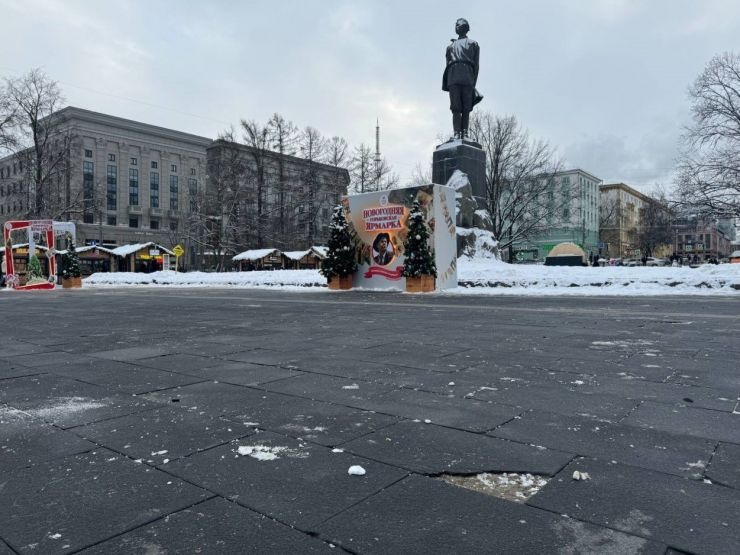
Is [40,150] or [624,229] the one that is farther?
[624,229]

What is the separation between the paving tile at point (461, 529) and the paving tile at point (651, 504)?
0.09 meters

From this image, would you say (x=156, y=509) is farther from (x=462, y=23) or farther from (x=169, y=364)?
(x=462, y=23)

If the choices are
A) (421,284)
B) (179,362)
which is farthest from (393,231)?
(179,362)

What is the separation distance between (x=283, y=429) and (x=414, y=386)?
4.65 feet

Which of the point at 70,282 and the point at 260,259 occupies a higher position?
the point at 260,259

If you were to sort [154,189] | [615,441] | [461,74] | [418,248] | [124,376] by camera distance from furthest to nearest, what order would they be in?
[154,189] → [461,74] → [418,248] → [124,376] → [615,441]

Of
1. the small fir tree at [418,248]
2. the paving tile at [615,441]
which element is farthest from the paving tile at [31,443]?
the small fir tree at [418,248]

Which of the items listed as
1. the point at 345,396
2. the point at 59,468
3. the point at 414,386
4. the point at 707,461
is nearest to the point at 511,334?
the point at 414,386

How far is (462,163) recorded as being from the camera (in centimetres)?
2559

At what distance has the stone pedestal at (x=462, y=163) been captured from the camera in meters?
25.6

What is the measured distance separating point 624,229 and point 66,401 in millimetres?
121895

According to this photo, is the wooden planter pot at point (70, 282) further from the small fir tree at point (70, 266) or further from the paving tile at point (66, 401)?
the paving tile at point (66, 401)

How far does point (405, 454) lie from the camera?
2709 mm

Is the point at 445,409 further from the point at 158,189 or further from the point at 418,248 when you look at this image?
the point at 158,189
